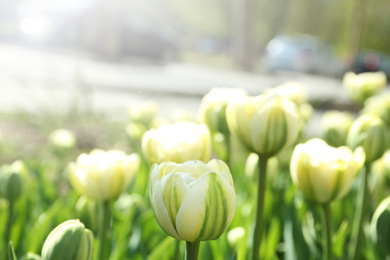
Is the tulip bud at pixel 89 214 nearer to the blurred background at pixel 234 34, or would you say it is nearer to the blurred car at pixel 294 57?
the blurred background at pixel 234 34

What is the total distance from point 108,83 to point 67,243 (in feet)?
25.4

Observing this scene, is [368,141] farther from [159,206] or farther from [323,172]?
[159,206]

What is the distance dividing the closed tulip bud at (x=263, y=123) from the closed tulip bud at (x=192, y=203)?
0.28 metres

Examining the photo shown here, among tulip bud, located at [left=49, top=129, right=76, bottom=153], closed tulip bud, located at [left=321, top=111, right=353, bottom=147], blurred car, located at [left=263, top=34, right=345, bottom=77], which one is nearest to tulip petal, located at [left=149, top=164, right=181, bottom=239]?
closed tulip bud, located at [left=321, top=111, right=353, bottom=147]

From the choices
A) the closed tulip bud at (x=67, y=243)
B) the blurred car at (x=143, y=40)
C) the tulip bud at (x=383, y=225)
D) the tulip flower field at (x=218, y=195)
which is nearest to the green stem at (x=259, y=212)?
the tulip flower field at (x=218, y=195)

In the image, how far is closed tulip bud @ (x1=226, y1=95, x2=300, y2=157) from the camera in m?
0.96

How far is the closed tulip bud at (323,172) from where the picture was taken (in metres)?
1.00

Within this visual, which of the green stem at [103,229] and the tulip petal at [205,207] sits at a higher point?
the tulip petal at [205,207]

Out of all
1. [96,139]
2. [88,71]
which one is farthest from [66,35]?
[96,139]

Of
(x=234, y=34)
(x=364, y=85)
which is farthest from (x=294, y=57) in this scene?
(x=364, y=85)

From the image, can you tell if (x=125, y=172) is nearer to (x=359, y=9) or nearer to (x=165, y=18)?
(x=359, y=9)

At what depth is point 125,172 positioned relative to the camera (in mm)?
1126

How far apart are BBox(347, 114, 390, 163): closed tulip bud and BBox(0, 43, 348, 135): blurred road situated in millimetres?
2586

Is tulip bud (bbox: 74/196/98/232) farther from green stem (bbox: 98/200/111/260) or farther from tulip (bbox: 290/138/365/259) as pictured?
tulip (bbox: 290/138/365/259)
